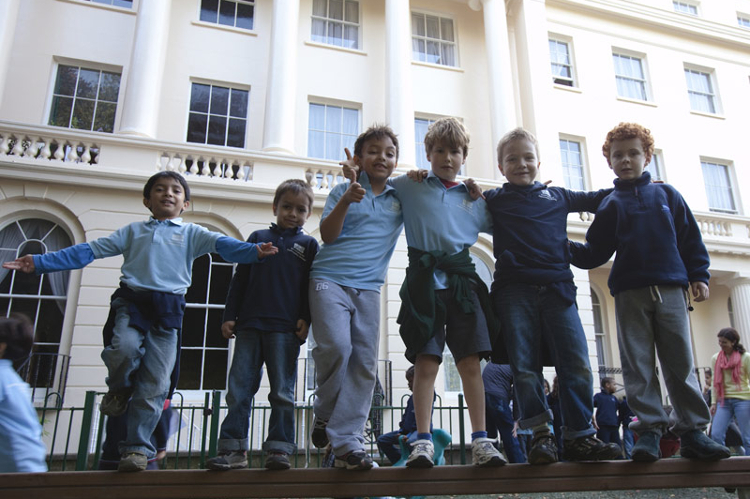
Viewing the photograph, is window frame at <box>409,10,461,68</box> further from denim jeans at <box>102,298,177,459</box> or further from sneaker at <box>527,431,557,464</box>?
sneaker at <box>527,431,557,464</box>

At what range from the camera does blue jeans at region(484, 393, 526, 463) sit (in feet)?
22.1

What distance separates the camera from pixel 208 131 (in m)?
13.3

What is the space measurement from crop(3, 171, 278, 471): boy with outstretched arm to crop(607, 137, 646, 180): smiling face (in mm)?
2509

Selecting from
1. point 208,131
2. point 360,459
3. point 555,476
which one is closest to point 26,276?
point 208,131

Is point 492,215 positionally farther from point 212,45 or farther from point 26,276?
point 212,45

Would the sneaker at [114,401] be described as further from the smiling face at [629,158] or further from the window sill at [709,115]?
the window sill at [709,115]

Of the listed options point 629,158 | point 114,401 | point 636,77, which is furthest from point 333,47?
point 114,401

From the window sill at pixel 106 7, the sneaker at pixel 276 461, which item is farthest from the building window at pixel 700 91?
the sneaker at pixel 276 461

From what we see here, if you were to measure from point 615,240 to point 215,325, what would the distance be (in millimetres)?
9126

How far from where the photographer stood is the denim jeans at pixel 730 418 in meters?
7.56

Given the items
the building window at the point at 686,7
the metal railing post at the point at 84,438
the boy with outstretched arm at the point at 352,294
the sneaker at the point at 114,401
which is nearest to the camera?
the boy with outstretched arm at the point at 352,294

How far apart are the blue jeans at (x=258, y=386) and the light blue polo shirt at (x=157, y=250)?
0.64 m

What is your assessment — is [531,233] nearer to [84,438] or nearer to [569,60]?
[84,438]

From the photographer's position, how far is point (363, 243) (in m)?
3.57
